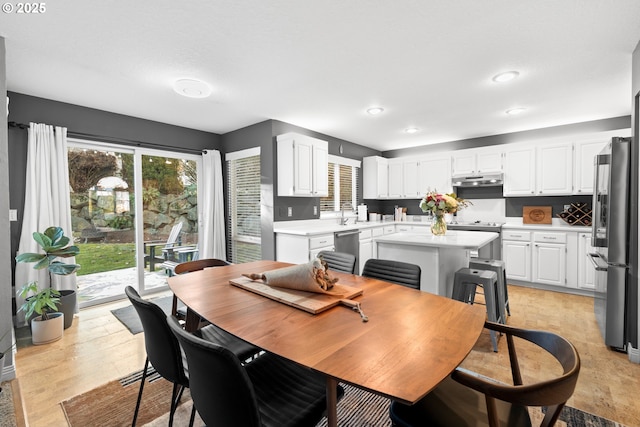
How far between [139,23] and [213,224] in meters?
3.10

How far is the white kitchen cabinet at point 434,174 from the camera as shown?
536 cm

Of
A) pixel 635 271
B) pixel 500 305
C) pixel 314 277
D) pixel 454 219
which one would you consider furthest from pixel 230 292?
pixel 454 219

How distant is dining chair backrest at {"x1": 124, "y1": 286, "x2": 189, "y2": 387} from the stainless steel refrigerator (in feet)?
11.0

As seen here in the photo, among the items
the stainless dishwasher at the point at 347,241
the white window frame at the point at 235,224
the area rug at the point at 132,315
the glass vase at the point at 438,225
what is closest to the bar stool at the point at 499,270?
the glass vase at the point at 438,225

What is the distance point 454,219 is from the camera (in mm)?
5512

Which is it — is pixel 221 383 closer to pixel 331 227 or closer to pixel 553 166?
pixel 331 227

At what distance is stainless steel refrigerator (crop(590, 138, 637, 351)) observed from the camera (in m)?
2.43

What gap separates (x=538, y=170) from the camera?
14.7 ft

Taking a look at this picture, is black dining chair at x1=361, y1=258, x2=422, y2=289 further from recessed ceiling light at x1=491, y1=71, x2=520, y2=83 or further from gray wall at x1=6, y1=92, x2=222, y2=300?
gray wall at x1=6, y1=92, x2=222, y2=300

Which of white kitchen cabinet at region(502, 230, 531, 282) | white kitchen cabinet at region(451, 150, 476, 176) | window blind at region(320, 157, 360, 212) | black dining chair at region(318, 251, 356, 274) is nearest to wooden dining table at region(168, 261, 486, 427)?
black dining chair at region(318, 251, 356, 274)

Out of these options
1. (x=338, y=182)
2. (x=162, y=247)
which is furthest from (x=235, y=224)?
(x=338, y=182)

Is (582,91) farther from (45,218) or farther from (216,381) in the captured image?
(45,218)

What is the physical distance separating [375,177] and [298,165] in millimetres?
2342

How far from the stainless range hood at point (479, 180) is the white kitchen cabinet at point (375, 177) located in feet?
4.33
